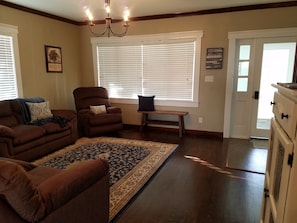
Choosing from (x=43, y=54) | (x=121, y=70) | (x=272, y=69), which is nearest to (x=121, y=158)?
(x=121, y=70)

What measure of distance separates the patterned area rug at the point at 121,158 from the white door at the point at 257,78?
1668mm

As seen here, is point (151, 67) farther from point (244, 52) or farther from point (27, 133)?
point (27, 133)

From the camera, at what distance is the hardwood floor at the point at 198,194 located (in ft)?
7.04

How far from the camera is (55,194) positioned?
136 cm

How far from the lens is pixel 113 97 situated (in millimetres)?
5777

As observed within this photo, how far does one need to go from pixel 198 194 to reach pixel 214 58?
9.99 feet

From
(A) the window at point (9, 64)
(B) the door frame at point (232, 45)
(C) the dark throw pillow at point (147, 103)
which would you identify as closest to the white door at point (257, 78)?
(B) the door frame at point (232, 45)

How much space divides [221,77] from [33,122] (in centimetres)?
377

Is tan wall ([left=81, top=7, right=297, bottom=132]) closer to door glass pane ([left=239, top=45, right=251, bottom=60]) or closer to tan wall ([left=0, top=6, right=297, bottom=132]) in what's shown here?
tan wall ([left=0, top=6, right=297, bottom=132])

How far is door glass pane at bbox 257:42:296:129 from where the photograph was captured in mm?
4199

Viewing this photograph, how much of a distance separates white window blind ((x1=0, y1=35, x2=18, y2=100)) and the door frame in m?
4.26

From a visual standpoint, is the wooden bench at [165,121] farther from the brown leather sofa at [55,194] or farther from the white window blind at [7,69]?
the brown leather sofa at [55,194]

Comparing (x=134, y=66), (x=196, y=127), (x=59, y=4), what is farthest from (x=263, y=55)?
(x=59, y=4)

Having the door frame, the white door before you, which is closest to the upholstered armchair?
the door frame
